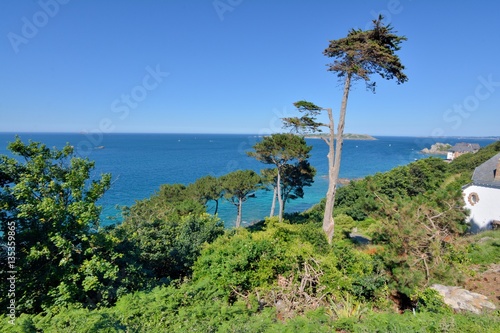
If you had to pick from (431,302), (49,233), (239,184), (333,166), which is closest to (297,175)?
(239,184)

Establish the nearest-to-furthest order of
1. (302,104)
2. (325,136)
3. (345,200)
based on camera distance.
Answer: (302,104)
(325,136)
(345,200)

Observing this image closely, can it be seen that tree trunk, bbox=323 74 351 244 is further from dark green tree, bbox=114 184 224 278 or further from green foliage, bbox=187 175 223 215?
green foliage, bbox=187 175 223 215

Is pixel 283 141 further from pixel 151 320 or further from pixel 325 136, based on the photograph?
pixel 151 320

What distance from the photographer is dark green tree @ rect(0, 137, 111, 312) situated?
6074mm

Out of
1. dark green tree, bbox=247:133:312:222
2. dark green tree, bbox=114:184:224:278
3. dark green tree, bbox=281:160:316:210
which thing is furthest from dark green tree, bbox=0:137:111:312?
dark green tree, bbox=281:160:316:210

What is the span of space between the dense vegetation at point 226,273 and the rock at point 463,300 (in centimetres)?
31

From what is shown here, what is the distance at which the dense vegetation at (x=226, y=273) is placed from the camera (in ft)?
17.1

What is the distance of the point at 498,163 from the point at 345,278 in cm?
1708

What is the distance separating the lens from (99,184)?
7.12 metres

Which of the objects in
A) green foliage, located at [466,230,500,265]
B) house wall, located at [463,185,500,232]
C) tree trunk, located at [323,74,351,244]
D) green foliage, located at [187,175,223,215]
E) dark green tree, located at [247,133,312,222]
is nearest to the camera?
green foliage, located at [466,230,500,265]

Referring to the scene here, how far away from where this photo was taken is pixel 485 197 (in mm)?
16984

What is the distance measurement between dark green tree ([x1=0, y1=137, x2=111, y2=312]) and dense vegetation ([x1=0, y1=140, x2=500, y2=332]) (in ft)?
0.09

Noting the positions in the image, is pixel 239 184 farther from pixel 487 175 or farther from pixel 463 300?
pixel 463 300

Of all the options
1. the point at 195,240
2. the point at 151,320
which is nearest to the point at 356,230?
the point at 195,240
